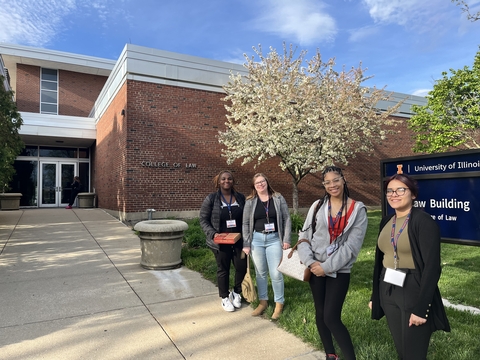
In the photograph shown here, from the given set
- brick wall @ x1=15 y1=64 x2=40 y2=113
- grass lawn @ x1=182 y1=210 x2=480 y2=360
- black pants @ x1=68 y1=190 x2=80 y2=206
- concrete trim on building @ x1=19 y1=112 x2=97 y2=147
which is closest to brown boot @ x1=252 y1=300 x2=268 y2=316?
grass lawn @ x1=182 y1=210 x2=480 y2=360

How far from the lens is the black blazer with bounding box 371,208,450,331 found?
80.0 inches

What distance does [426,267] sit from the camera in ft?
6.71

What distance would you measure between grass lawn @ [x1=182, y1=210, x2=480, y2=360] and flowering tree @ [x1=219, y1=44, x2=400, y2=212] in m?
5.27

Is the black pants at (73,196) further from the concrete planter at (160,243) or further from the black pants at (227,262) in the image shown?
the black pants at (227,262)

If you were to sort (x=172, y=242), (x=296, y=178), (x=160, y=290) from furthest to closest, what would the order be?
(x=296, y=178) < (x=172, y=242) < (x=160, y=290)

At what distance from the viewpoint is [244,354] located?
3203 mm

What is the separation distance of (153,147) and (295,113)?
4978mm

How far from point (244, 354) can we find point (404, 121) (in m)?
19.0

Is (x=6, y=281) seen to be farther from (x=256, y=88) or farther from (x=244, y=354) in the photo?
(x=256, y=88)

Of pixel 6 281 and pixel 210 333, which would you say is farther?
pixel 6 281

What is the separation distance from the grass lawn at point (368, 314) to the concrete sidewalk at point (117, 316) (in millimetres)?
249

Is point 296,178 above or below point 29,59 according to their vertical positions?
below

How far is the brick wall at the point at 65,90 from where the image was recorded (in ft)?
73.0

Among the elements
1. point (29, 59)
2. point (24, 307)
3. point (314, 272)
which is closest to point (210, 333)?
point (314, 272)
